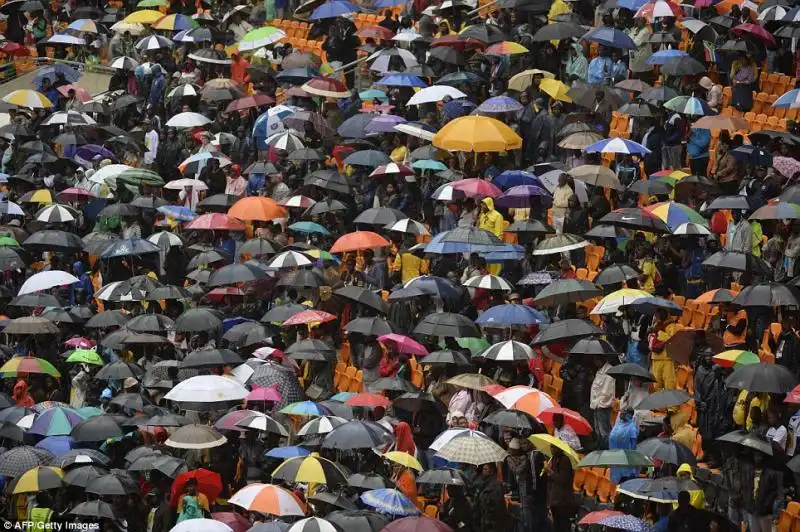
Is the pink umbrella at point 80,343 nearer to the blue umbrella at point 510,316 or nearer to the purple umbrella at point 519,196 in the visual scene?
the blue umbrella at point 510,316

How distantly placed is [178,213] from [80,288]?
180cm

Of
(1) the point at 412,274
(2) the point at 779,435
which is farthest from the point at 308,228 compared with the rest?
(2) the point at 779,435

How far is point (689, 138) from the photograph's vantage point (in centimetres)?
2694

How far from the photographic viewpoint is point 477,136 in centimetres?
2650

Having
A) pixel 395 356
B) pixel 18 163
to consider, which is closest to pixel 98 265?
pixel 18 163

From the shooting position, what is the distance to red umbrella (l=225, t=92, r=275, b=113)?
30.9 metres

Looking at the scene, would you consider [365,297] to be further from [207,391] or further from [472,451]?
[472,451]

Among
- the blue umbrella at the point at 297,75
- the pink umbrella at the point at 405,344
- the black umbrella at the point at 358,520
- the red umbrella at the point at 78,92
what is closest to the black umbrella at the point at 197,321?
the pink umbrella at the point at 405,344

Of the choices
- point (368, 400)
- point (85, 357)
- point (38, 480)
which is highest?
point (368, 400)

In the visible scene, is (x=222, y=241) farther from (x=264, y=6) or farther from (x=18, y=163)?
(x=264, y=6)

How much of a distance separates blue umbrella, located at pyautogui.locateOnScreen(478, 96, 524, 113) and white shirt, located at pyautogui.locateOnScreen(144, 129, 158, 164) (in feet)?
20.0

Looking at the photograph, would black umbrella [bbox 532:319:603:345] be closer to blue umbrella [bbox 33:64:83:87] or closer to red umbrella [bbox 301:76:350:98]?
red umbrella [bbox 301:76:350:98]

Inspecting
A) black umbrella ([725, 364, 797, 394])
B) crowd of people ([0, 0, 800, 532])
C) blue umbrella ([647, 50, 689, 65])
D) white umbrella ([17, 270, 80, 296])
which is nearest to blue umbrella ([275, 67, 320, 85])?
crowd of people ([0, 0, 800, 532])

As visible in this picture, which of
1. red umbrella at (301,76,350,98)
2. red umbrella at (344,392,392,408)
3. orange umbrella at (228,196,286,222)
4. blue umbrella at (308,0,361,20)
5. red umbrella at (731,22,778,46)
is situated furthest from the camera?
blue umbrella at (308,0,361,20)
